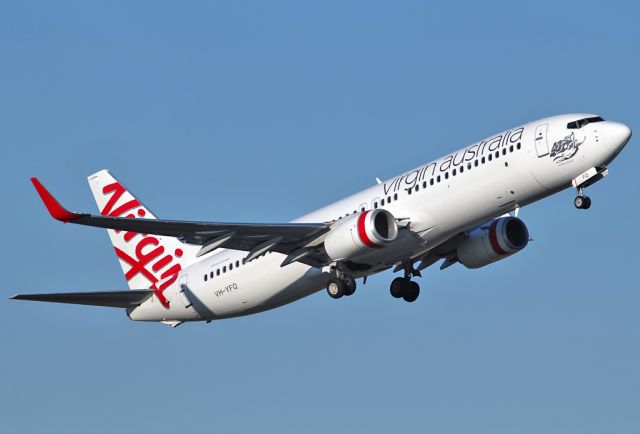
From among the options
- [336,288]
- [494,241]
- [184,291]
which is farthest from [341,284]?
[184,291]

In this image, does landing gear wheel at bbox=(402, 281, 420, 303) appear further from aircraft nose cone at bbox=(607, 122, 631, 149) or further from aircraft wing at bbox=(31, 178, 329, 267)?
aircraft nose cone at bbox=(607, 122, 631, 149)

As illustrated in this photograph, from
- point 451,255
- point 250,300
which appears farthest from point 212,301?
point 451,255

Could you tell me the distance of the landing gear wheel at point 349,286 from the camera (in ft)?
160

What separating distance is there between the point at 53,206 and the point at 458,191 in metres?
14.0

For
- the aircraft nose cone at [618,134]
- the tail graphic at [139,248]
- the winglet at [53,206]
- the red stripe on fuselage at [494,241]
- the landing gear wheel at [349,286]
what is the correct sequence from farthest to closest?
the tail graphic at [139,248] → the red stripe on fuselage at [494,241] → the landing gear wheel at [349,286] → the aircraft nose cone at [618,134] → the winglet at [53,206]

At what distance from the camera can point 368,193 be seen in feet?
162

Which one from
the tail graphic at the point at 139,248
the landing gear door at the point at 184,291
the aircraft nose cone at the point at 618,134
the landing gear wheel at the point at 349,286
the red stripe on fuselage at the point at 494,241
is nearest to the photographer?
the aircraft nose cone at the point at 618,134

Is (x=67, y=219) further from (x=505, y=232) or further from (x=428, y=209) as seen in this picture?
(x=505, y=232)

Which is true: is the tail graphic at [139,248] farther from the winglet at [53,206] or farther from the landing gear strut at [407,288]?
the winglet at [53,206]

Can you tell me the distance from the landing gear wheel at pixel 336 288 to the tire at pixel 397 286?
5079mm

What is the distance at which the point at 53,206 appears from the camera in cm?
4309

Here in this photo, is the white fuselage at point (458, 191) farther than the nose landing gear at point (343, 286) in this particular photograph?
No

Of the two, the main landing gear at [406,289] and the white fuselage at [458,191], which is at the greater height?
the white fuselage at [458,191]

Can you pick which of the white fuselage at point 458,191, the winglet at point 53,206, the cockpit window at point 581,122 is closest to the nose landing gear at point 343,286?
the white fuselage at point 458,191
